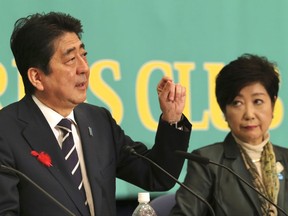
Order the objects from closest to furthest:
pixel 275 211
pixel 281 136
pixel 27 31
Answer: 1. pixel 27 31
2. pixel 275 211
3. pixel 281 136

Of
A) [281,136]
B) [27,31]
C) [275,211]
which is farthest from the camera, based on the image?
[281,136]

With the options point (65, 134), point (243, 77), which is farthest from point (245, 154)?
point (65, 134)

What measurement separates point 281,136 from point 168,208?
0.98 metres

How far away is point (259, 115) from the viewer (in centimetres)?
271

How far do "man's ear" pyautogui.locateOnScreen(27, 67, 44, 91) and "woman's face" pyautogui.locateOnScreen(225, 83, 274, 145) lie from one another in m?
0.87

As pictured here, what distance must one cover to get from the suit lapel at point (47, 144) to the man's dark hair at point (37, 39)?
12 cm

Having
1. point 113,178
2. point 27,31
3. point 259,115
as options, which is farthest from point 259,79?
point 27,31

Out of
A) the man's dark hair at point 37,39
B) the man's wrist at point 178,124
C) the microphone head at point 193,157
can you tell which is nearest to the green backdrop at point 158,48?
the man's dark hair at point 37,39

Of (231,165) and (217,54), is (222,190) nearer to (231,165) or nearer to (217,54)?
(231,165)

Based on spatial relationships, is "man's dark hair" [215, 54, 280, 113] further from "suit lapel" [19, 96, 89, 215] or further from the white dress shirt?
"suit lapel" [19, 96, 89, 215]

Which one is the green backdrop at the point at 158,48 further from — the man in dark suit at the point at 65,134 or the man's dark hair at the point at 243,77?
the man in dark suit at the point at 65,134

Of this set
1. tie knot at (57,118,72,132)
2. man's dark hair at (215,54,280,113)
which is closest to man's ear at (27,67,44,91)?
tie knot at (57,118,72,132)

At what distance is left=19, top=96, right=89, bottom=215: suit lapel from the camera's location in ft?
6.63

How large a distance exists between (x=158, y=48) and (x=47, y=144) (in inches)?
50.4
